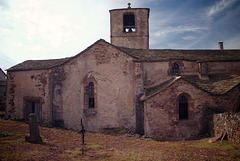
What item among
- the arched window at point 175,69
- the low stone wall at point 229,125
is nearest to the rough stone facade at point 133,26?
the arched window at point 175,69

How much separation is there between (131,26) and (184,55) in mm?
8191

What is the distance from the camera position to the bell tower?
2091 centimetres

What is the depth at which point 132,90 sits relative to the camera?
550 inches

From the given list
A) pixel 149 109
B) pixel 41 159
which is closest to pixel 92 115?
pixel 149 109

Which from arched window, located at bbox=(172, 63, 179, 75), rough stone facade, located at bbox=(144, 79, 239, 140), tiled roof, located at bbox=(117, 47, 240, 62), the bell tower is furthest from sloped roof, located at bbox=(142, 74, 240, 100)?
the bell tower

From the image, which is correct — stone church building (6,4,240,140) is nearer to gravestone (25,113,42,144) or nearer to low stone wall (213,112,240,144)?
low stone wall (213,112,240,144)

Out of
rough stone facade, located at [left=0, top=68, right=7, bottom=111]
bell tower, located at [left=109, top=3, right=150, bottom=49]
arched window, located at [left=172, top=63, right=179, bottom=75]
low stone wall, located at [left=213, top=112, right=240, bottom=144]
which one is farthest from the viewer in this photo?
rough stone facade, located at [left=0, top=68, right=7, bottom=111]

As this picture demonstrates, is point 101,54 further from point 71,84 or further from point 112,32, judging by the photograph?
point 112,32

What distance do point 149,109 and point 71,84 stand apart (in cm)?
744

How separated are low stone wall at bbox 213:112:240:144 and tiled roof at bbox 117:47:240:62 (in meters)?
6.76

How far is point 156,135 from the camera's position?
11773 millimetres

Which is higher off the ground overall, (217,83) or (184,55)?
(184,55)

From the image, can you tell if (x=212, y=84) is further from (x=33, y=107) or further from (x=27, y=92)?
(x=27, y=92)

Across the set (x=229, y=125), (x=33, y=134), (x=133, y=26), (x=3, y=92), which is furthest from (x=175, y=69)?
(x=3, y=92)
